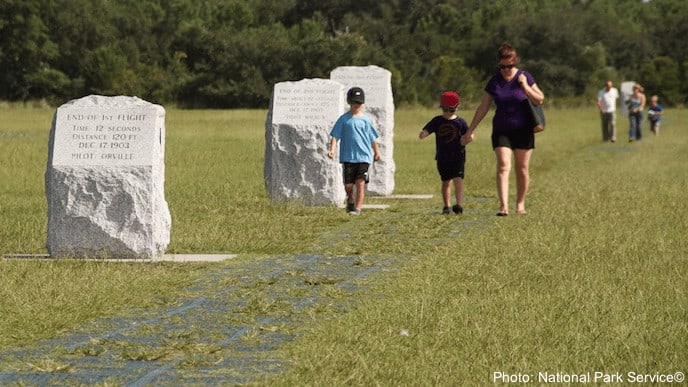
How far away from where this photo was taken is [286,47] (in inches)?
3098

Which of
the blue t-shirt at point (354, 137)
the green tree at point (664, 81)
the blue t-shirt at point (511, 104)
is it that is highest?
the blue t-shirt at point (511, 104)

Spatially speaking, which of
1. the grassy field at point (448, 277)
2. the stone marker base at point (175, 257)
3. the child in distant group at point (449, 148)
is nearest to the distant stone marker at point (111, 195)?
the stone marker base at point (175, 257)

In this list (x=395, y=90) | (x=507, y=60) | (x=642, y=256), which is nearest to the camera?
(x=642, y=256)

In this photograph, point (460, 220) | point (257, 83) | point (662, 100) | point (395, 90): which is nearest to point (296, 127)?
point (460, 220)

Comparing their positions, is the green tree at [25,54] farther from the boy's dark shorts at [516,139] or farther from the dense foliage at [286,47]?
the boy's dark shorts at [516,139]

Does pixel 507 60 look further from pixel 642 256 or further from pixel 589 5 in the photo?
pixel 589 5

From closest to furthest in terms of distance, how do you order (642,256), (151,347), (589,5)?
(151,347) < (642,256) < (589,5)

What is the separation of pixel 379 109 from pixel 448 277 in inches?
468

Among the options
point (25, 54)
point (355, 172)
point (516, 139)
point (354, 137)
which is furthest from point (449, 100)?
point (25, 54)

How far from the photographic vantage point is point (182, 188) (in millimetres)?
23672

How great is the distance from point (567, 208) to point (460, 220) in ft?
5.58

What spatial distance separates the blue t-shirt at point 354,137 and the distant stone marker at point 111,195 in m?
5.22

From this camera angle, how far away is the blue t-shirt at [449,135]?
1828 cm

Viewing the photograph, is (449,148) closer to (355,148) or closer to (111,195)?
(355,148)
